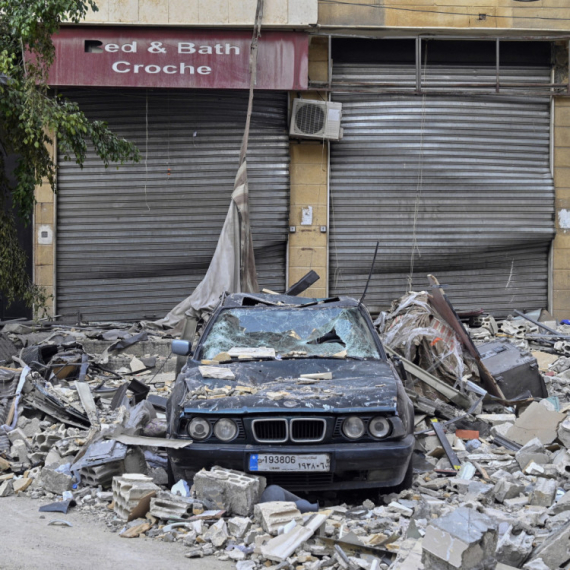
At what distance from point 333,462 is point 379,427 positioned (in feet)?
1.34

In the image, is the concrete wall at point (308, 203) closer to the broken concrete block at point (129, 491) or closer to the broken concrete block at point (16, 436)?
the broken concrete block at point (16, 436)

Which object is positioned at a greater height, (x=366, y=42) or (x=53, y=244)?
(x=366, y=42)

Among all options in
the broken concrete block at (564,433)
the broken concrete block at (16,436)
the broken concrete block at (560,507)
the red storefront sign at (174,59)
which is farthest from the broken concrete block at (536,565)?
the red storefront sign at (174,59)

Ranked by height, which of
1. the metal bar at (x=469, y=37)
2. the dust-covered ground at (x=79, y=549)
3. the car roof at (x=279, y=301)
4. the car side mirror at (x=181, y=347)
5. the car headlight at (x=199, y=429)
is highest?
the metal bar at (x=469, y=37)

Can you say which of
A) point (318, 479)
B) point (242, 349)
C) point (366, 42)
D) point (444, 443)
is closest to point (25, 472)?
point (242, 349)

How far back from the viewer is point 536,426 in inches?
275

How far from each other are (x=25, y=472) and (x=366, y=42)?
32.4ft

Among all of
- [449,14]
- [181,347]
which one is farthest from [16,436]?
[449,14]

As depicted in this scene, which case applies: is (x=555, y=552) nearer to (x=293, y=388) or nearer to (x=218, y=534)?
(x=218, y=534)

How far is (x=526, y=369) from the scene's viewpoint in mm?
8703

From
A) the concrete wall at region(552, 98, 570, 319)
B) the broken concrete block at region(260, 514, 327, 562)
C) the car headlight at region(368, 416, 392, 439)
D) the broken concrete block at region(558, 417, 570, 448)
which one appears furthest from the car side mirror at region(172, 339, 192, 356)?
the concrete wall at region(552, 98, 570, 319)

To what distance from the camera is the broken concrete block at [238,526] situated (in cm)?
462

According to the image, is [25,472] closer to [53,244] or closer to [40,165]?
[40,165]

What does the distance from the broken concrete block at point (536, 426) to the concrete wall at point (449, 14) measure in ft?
26.6
